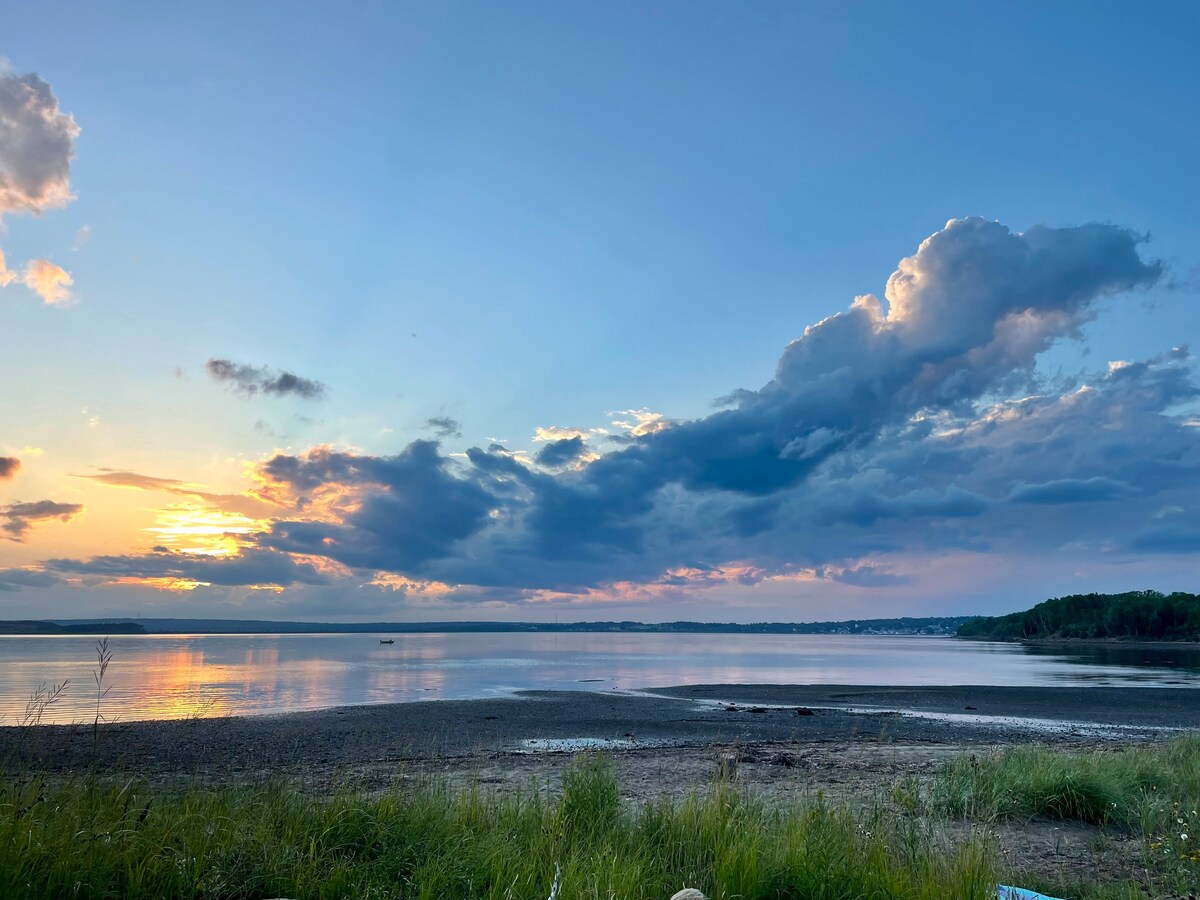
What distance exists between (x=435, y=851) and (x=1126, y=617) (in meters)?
177

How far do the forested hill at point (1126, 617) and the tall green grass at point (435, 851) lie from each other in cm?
16551

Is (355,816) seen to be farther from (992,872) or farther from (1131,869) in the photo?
(1131,869)

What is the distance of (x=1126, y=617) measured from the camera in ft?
488

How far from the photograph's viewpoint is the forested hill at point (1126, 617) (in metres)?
141

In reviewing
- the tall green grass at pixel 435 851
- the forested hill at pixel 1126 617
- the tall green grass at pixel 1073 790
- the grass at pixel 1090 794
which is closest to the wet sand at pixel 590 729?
the tall green grass at pixel 435 851

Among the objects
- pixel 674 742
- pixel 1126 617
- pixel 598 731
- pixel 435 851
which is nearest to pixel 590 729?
pixel 598 731

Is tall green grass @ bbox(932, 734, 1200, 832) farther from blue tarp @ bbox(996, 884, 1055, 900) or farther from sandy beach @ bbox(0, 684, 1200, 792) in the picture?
blue tarp @ bbox(996, 884, 1055, 900)

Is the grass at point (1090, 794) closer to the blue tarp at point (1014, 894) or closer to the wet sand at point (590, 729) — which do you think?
the blue tarp at point (1014, 894)

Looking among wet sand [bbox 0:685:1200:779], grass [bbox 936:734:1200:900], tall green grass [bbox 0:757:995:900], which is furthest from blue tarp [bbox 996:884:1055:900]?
wet sand [bbox 0:685:1200:779]

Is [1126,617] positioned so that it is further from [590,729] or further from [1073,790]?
[1073,790]

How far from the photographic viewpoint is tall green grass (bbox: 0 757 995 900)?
18.3 feet

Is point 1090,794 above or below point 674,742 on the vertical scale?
above

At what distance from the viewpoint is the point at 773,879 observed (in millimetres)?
6285

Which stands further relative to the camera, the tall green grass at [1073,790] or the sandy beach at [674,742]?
the sandy beach at [674,742]
